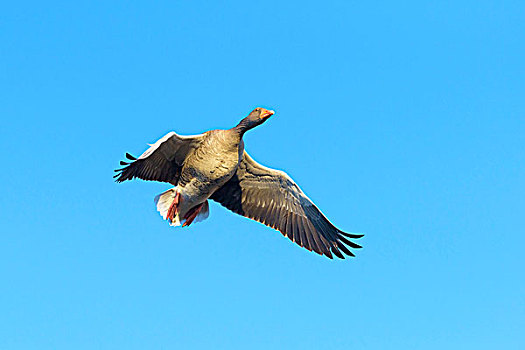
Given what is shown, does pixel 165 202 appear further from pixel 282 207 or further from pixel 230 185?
pixel 282 207

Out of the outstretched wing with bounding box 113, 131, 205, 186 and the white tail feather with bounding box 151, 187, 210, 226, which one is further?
the white tail feather with bounding box 151, 187, 210, 226

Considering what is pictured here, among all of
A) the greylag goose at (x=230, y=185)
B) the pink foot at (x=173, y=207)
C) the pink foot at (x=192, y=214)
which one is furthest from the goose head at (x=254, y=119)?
the pink foot at (x=192, y=214)

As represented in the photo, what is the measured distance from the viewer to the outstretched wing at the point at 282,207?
1522 cm

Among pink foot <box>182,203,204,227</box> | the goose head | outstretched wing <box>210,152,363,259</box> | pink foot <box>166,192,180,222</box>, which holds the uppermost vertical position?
the goose head

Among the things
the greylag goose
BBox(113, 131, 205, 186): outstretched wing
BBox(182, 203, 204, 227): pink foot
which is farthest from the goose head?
BBox(182, 203, 204, 227): pink foot

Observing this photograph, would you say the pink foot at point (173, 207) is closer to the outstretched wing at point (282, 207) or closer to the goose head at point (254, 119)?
the outstretched wing at point (282, 207)

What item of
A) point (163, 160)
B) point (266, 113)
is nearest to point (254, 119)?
point (266, 113)

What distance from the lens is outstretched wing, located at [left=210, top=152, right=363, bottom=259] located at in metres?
15.2

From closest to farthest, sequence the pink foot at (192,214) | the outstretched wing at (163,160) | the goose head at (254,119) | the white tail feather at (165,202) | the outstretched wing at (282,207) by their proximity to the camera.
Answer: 1. the outstretched wing at (163,160)
2. the goose head at (254,119)
3. the white tail feather at (165,202)
4. the pink foot at (192,214)
5. the outstretched wing at (282,207)

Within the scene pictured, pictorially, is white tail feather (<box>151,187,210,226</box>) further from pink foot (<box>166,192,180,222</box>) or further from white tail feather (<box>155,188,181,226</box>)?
pink foot (<box>166,192,180,222</box>)

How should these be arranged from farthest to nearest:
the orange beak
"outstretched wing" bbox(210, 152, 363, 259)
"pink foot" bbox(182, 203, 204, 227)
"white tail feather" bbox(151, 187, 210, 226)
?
"outstretched wing" bbox(210, 152, 363, 259) → "pink foot" bbox(182, 203, 204, 227) → "white tail feather" bbox(151, 187, 210, 226) → the orange beak

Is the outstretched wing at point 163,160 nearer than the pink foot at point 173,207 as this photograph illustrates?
Yes

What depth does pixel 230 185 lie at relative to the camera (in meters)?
15.5

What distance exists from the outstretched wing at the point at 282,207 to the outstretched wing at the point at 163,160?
1.58 metres
